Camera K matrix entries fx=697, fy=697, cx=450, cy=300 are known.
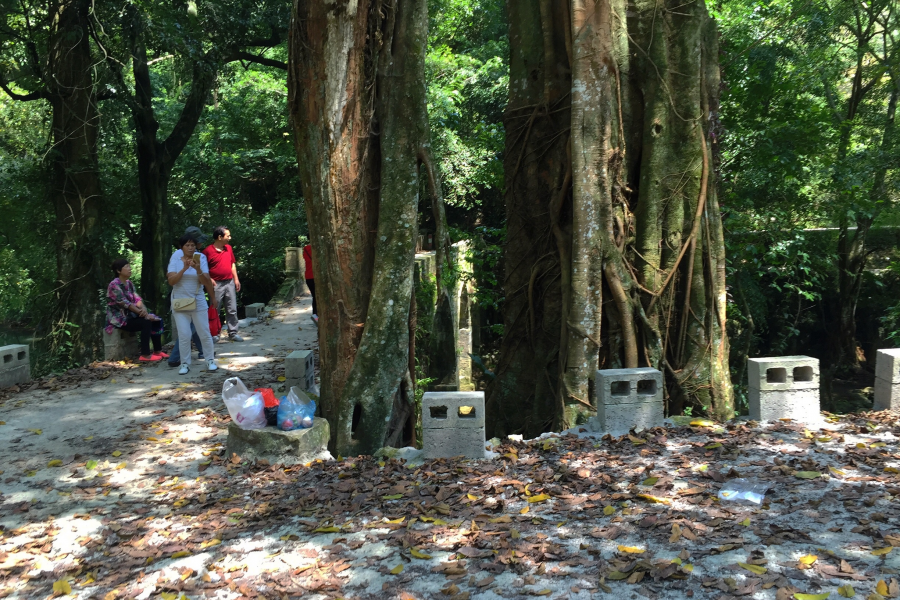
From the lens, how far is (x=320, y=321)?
653 cm

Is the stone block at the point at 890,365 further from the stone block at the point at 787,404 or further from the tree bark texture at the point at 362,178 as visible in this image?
the tree bark texture at the point at 362,178

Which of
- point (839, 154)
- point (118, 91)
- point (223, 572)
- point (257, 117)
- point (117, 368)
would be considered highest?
point (257, 117)

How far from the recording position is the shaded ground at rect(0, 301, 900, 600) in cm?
360

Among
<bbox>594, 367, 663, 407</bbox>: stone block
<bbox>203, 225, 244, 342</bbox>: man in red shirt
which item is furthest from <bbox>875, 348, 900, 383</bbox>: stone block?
<bbox>203, 225, 244, 342</bbox>: man in red shirt

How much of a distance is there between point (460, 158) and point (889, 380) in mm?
12637

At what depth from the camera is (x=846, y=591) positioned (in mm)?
3260

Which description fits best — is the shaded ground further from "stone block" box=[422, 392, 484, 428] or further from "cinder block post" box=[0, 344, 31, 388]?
"cinder block post" box=[0, 344, 31, 388]

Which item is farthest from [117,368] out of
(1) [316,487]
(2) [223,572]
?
(2) [223,572]

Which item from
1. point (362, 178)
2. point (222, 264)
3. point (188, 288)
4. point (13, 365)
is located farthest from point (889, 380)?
point (13, 365)

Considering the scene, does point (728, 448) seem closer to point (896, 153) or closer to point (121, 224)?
point (896, 153)

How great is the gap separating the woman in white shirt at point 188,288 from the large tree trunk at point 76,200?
4851mm

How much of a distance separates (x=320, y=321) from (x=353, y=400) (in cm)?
90

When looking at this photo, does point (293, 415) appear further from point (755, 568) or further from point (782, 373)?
point (782, 373)

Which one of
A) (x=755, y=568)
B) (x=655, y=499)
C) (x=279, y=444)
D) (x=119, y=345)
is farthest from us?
(x=119, y=345)
